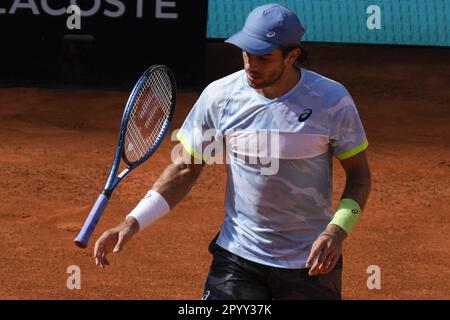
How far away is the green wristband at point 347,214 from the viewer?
4582 mm

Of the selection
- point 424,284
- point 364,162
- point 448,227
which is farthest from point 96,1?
point 364,162

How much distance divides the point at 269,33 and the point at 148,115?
117 centimetres

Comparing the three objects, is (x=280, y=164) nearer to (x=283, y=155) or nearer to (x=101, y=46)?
(x=283, y=155)

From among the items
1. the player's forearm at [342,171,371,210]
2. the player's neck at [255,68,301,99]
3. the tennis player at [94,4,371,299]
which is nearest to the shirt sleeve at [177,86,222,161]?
the tennis player at [94,4,371,299]

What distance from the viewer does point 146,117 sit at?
18.0 feet

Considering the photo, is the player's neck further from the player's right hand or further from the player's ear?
the player's right hand

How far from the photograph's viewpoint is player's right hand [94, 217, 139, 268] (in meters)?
4.45

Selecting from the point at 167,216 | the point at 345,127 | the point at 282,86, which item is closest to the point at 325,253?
the point at 345,127

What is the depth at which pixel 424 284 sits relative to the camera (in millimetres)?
A: 7730

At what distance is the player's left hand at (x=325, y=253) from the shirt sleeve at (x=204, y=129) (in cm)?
70

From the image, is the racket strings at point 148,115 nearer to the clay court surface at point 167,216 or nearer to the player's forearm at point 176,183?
the player's forearm at point 176,183

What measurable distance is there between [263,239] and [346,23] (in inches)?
408

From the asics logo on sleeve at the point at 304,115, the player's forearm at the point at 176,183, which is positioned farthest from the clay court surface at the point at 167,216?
the asics logo on sleeve at the point at 304,115

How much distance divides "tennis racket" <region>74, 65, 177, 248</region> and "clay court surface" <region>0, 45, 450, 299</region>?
6.90 ft
